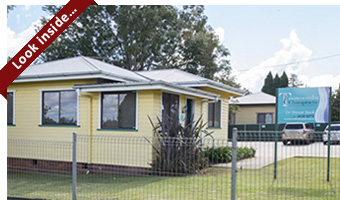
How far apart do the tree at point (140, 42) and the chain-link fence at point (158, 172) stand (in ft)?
64.7

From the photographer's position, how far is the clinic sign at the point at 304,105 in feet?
35.1

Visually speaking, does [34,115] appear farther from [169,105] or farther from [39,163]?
[169,105]

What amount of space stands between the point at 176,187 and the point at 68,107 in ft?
20.2

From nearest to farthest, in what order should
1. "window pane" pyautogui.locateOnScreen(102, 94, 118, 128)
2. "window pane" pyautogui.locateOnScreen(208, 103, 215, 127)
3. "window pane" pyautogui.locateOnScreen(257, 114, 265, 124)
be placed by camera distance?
1. "window pane" pyautogui.locateOnScreen(102, 94, 118, 128)
2. "window pane" pyautogui.locateOnScreen(208, 103, 215, 127)
3. "window pane" pyautogui.locateOnScreen(257, 114, 265, 124)

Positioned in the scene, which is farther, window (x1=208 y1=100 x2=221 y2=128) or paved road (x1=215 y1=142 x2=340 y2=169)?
window (x1=208 y1=100 x2=221 y2=128)

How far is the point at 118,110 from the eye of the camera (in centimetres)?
1310

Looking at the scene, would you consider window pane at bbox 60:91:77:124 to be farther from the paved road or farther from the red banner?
the paved road

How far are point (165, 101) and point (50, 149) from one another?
473 centimetres

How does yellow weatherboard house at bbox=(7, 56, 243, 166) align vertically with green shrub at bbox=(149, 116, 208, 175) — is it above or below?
above

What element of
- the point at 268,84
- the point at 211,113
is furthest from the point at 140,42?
the point at 268,84

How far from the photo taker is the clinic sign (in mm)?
10695

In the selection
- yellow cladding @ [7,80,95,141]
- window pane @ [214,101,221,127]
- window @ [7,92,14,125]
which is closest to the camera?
yellow cladding @ [7,80,95,141]

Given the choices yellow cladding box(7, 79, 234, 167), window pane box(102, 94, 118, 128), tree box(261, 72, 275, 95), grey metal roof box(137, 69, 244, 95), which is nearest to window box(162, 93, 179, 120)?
yellow cladding box(7, 79, 234, 167)

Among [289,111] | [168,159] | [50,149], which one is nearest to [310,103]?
[289,111]
